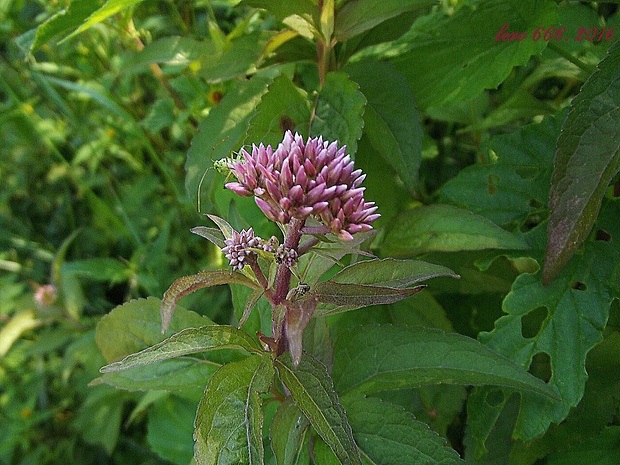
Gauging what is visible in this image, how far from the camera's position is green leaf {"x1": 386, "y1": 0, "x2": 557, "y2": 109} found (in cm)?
108

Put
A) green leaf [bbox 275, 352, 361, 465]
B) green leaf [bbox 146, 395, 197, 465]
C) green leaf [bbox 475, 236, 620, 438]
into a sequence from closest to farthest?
green leaf [bbox 275, 352, 361, 465], green leaf [bbox 475, 236, 620, 438], green leaf [bbox 146, 395, 197, 465]

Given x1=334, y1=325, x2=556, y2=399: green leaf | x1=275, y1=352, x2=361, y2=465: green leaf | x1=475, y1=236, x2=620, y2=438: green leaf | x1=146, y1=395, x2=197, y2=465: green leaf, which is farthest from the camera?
x1=146, y1=395, x2=197, y2=465: green leaf

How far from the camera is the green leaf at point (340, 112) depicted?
39.3 inches

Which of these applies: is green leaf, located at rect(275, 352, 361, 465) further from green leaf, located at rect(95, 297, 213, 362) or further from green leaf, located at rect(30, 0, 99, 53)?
green leaf, located at rect(30, 0, 99, 53)

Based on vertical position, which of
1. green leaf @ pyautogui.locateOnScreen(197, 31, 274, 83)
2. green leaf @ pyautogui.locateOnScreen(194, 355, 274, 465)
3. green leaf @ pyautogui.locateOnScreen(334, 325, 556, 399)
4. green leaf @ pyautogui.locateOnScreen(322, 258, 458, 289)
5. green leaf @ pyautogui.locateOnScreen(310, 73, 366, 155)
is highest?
green leaf @ pyautogui.locateOnScreen(197, 31, 274, 83)

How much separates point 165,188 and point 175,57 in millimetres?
1131

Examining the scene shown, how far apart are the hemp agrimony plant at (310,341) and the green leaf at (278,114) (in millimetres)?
209

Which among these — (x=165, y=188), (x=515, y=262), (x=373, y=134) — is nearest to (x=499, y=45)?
(x=373, y=134)

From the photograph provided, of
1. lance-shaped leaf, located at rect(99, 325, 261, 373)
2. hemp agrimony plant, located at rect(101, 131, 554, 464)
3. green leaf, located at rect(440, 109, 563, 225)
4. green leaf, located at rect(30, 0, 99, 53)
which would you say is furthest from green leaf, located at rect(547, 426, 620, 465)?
green leaf, located at rect(30, 0, 99, 53)

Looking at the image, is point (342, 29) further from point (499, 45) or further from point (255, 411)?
point (255, 411)

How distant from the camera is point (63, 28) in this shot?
1051 mm

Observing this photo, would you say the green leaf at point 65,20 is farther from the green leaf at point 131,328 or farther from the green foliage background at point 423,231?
the green leaf at point 131,328

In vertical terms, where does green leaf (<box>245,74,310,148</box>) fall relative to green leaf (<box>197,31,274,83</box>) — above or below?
below

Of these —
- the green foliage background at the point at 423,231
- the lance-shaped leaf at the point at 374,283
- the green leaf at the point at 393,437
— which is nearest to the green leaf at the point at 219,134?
the green foliage background at the point at 423,231
